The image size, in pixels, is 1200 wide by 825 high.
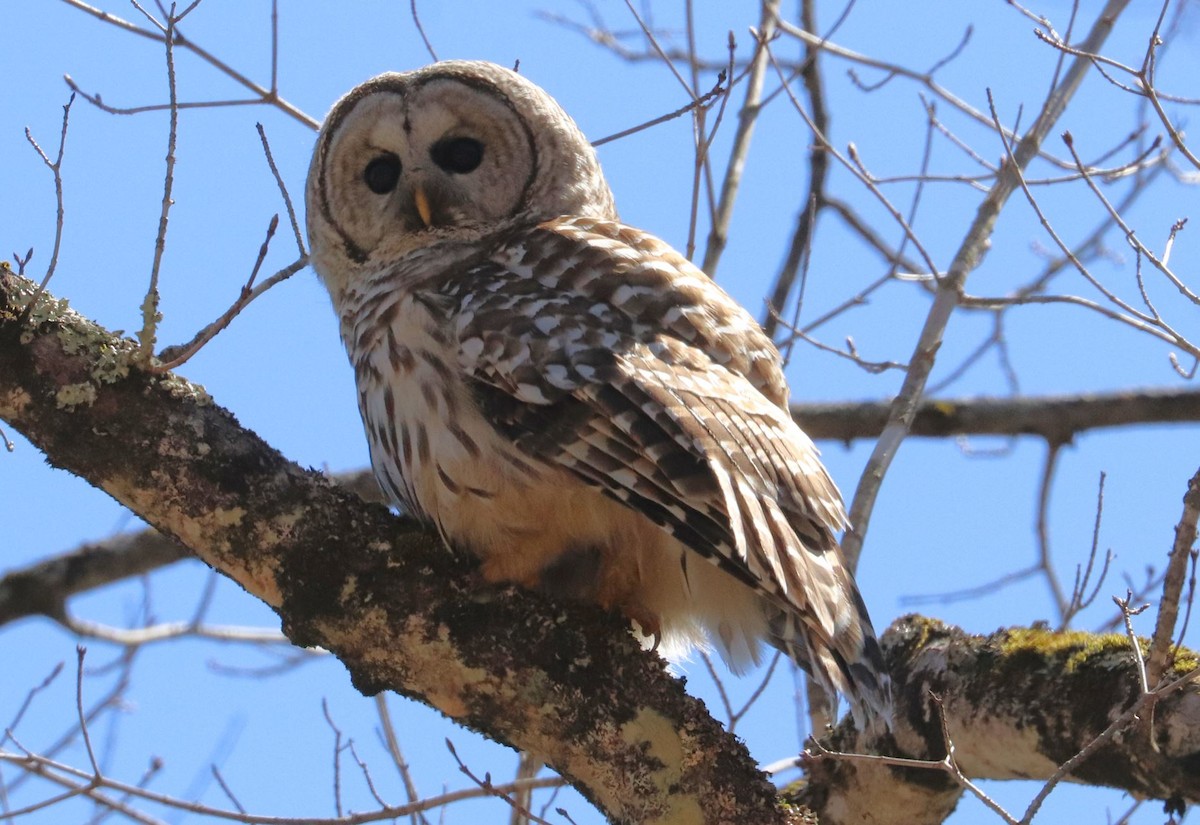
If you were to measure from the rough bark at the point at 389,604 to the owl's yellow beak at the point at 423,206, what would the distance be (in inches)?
54.6

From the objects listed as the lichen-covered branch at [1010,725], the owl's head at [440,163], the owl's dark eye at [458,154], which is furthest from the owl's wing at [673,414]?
the owl's dark eye at [458,154]

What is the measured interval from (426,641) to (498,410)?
57cm

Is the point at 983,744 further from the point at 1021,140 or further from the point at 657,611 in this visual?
the point at 1021,140

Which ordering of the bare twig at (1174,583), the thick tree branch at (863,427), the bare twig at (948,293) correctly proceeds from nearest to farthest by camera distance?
the bare twig at (1174,583), the bare twig at (948,293), the thick tree branch at (863,427)

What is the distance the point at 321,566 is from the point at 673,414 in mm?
830

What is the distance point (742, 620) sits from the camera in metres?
3.44

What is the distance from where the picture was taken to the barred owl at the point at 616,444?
305 centimetres

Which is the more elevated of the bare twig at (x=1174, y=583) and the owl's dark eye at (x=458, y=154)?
the owl's dark eye at (x=458, y=154)

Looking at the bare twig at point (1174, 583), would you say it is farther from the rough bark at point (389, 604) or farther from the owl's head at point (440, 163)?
the owl's head at point (440, 163)

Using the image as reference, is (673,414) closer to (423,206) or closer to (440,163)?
(423,206)

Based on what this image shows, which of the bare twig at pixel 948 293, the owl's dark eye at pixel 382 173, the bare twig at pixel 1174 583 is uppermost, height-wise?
the owl's dark eye at pixel 382 173

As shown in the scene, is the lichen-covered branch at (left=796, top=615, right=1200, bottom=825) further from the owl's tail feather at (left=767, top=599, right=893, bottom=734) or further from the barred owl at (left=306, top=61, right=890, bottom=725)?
the barred owl at (left=306, top=61, right=890, bottom=725)

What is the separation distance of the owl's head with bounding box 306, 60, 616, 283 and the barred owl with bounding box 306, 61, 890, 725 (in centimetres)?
49

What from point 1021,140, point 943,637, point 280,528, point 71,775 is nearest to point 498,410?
point 280,528
